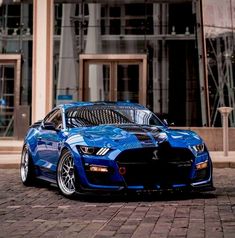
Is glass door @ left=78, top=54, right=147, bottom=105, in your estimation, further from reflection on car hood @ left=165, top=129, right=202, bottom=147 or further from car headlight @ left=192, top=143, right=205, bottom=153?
car headlight @ left=192, top=143, right=205, bottom=153

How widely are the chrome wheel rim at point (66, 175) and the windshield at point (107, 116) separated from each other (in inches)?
30.3

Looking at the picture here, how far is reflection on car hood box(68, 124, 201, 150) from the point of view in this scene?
8.12 metres

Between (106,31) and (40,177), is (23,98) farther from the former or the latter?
(40,177)

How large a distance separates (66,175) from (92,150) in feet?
2.61

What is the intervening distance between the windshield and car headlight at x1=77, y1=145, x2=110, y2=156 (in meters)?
1.06

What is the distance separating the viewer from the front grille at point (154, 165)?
807 cm

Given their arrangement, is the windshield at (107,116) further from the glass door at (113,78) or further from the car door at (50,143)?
the glass door at (113,78)

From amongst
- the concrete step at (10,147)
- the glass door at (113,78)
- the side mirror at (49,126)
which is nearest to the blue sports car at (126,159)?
the side mirror at (49,126)

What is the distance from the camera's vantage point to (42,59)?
19234 mm

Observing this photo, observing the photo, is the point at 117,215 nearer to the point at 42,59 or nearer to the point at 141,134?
the point at 141,134

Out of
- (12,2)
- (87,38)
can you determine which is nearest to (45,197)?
(87,38)

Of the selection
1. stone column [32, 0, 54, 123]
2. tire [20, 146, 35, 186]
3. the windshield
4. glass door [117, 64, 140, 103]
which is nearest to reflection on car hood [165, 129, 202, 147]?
the windshield

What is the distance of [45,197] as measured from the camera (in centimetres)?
891

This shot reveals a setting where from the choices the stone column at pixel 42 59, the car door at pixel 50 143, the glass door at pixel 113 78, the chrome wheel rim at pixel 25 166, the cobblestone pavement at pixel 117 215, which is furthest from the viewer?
the stone column at pixel 42 59
